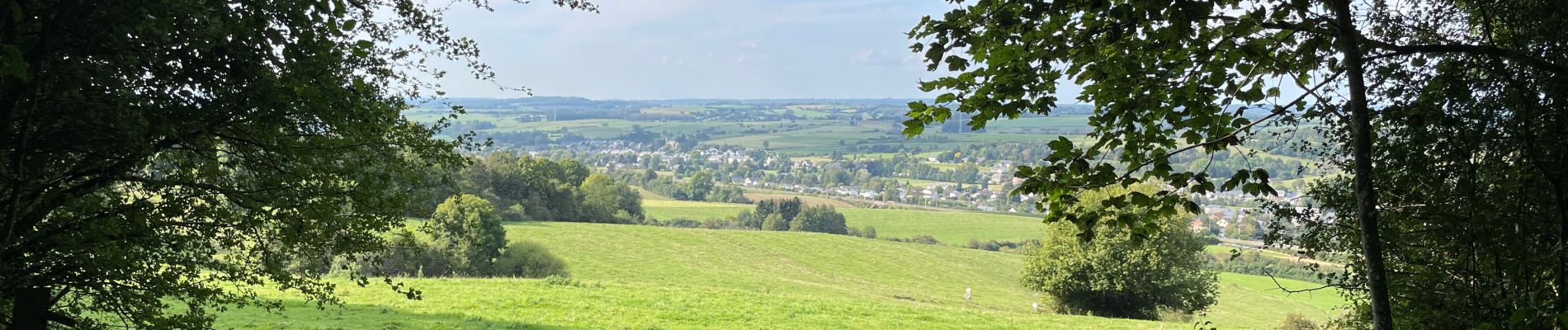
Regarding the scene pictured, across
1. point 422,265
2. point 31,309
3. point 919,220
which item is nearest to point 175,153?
point 31,309

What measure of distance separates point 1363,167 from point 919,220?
94.0 m

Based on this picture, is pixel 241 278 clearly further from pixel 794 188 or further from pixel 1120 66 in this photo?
pixel 794 188

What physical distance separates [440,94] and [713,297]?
1740 centimetres

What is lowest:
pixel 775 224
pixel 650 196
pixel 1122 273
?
pixel 650 196

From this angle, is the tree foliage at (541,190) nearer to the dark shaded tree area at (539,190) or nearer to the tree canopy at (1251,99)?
the dark shaded tree area at (539,190)

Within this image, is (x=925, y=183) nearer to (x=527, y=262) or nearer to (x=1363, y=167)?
(x=527, y=262)

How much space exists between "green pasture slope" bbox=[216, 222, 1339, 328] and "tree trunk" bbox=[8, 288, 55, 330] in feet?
33.9

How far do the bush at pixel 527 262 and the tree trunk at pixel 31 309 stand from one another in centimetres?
3729

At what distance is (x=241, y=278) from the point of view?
8445 mm

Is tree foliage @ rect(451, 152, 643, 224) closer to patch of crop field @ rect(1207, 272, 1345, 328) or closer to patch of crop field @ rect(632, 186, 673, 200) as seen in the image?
patch of crop field @ rect(632, 186, 673, 200)

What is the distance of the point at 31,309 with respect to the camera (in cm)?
721

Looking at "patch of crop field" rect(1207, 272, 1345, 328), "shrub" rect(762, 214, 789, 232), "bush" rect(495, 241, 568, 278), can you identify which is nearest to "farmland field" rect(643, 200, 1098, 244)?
"shrub" rect(762, 214, 789, 232)

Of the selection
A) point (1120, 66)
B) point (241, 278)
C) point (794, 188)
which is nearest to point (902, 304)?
point (241, 278)

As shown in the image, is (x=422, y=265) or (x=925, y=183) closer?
(x=422, y=265)
